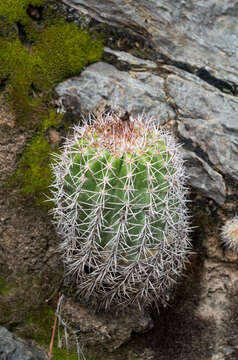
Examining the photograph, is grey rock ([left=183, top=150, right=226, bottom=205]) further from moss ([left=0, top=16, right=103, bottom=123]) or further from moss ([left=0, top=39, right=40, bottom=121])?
moss ([left=0, top=39, right=40, bottom=121])

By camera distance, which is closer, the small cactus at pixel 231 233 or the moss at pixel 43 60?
the small cactus at pixel 231 233

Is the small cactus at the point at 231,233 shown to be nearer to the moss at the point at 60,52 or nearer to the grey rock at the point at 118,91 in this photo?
the grey rock at the point at 118,91

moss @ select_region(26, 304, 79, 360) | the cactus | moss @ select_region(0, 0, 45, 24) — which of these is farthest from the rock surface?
the cactus

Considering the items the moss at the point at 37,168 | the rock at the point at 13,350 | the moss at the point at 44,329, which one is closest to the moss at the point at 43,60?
the moss at the point at 37,168

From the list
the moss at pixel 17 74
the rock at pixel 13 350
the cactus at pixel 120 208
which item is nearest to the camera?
the rock at pixel 13 350

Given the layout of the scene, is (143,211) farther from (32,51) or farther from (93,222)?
(32,51)

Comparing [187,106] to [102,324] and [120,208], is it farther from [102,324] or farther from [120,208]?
[102,324]
